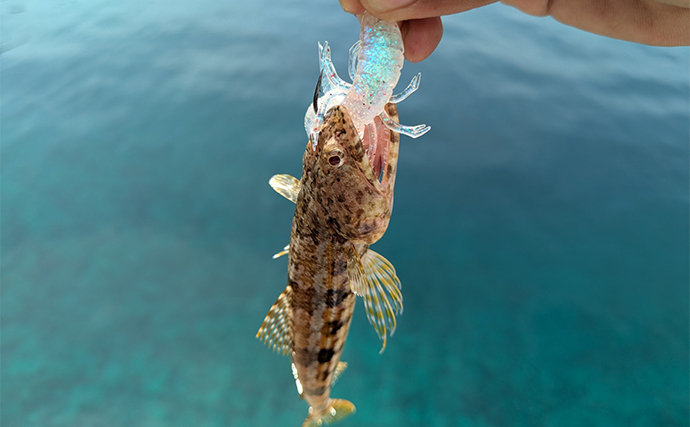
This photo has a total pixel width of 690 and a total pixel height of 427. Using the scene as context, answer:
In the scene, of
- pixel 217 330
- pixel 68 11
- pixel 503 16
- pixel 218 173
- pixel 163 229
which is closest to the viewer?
pixel 217 330

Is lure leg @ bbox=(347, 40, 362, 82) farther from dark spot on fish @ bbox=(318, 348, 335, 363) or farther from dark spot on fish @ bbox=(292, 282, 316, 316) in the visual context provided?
dark spot on fish @ bbox=(318, 348, 335, 363)

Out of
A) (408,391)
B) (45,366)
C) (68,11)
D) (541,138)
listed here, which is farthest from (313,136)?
(68,11)

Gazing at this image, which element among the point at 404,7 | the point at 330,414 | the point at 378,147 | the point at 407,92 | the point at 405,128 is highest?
the point at 404,7

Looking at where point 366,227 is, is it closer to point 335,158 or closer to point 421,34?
point 335,158

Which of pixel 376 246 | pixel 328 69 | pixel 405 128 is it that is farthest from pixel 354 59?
pixel 376 246

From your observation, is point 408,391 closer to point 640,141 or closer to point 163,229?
point 163,229

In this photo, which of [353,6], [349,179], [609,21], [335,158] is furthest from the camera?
[609,21]
